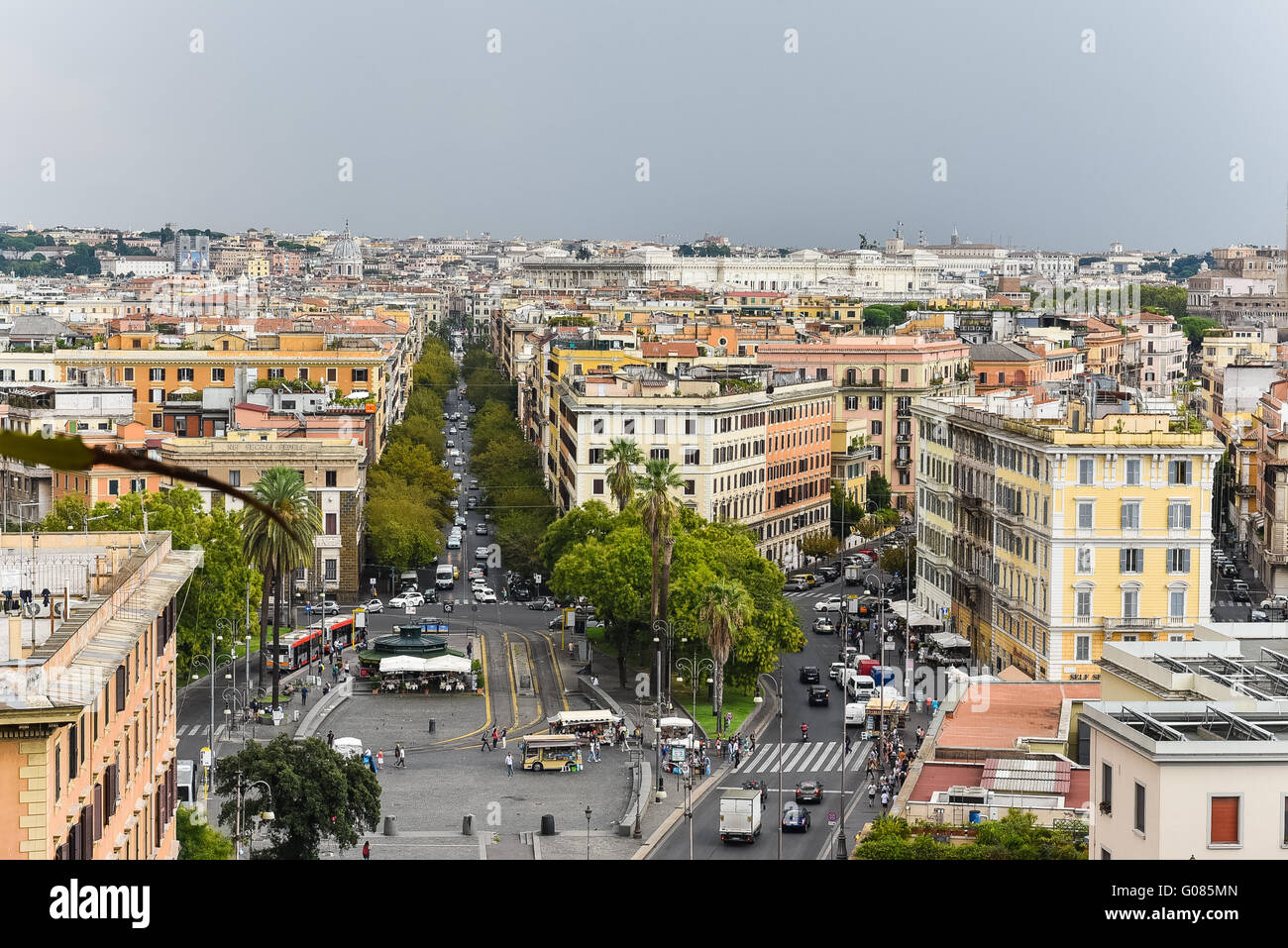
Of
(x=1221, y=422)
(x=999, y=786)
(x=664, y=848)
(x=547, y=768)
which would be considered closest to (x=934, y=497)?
(x=547, y=768)

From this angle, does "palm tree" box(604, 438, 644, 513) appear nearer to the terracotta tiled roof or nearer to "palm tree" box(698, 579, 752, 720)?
"palm tree" box(698, 579, 752, 720)

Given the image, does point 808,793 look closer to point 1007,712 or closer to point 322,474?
point 1007,712

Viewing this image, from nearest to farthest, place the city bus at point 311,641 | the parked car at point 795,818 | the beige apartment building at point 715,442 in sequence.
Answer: the parked car at point 795,818 < the city bus at point 311,641 < the beige apartment building at point 715,442

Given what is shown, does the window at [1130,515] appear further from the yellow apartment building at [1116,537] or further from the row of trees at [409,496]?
the row of trees at [409,496]

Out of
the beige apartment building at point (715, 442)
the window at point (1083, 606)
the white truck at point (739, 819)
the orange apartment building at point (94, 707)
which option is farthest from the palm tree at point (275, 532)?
the beige apartment building at point (715, 442)

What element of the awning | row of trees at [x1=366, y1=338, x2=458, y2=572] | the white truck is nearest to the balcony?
the awning

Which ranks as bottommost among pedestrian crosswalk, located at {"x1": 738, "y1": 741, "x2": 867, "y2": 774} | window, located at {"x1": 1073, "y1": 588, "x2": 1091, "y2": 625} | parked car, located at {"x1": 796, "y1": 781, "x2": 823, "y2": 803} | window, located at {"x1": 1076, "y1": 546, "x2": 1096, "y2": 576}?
pedestrian crosswalk, located at {"x1": 738, "y1": 741, "x2": 867, "y2": 774}
